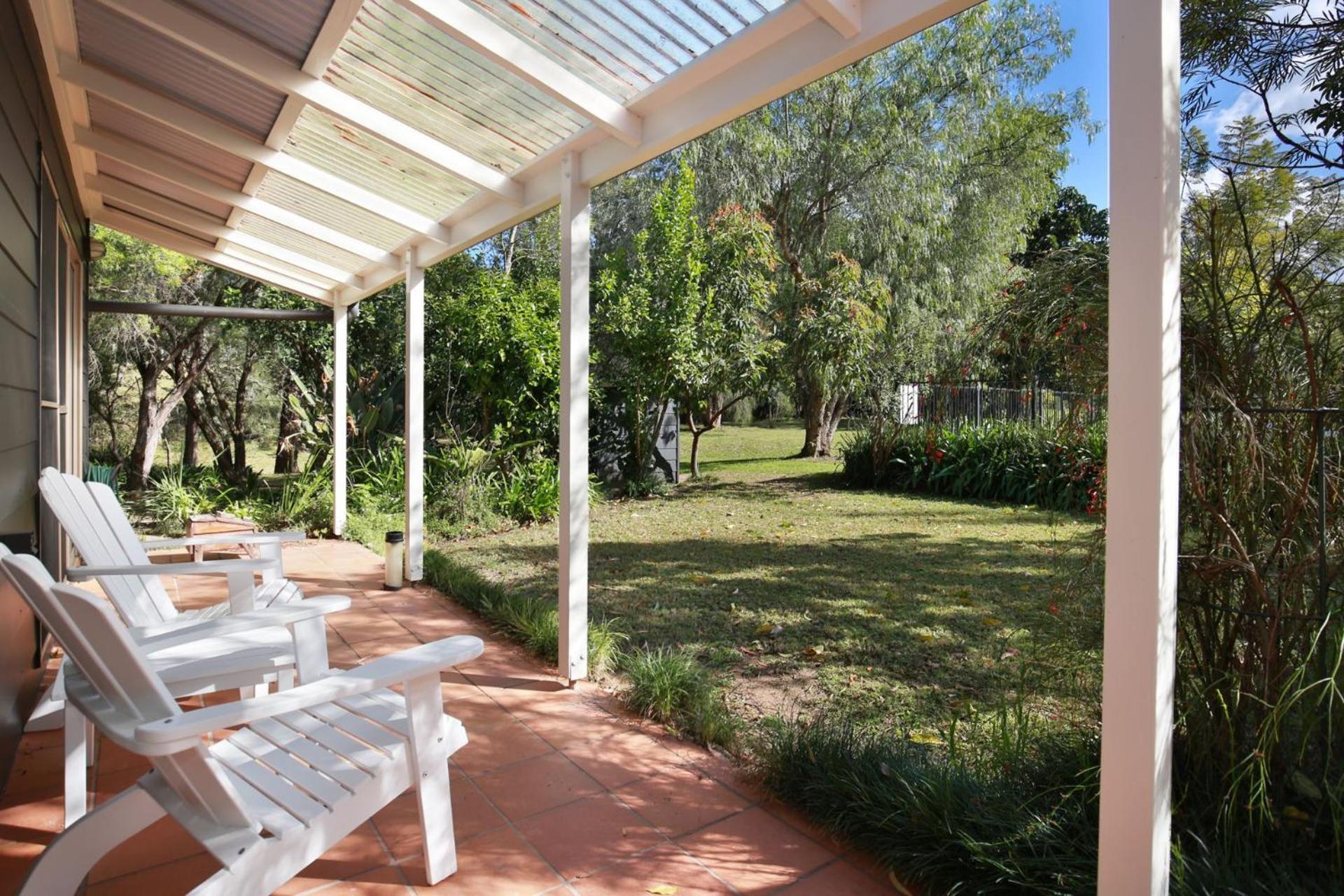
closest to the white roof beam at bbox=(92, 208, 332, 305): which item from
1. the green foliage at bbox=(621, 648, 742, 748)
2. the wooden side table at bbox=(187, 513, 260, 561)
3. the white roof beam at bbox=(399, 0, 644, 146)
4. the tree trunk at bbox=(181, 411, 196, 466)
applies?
the wooden side table at bbox=(187, 513, 260, 561)

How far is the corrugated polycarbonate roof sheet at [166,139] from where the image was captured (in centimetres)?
445

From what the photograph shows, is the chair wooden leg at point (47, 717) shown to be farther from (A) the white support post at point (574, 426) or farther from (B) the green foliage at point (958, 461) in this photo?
(B) the green foliage at point (958, 461)

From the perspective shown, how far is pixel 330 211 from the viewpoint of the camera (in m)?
5.72

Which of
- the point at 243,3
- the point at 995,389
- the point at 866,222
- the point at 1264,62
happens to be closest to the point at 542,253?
the point at 866,222

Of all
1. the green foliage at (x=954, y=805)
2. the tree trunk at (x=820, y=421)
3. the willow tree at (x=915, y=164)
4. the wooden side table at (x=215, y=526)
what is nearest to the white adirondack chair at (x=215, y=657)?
the green foliage at (x=954, y=805)

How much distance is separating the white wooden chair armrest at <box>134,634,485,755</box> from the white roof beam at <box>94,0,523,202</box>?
262cm

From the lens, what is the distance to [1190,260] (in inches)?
93.0

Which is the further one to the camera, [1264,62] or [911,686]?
[911,686]

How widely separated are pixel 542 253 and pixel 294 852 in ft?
50.4

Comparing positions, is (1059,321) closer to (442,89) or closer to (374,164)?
(442,89)

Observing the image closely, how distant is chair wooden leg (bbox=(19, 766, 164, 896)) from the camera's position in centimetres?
183

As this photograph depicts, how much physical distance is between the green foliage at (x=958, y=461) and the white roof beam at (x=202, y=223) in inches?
236

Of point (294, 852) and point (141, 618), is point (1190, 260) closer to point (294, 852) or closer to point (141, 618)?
point (294, 852)

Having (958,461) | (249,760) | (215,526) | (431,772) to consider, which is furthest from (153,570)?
(958,461)
